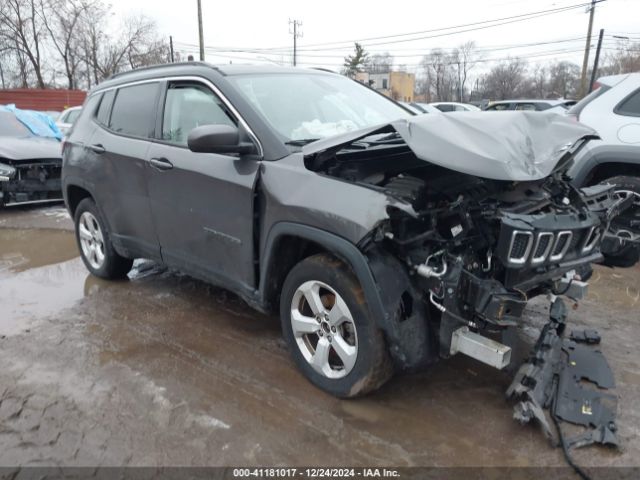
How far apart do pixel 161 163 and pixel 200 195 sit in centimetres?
54

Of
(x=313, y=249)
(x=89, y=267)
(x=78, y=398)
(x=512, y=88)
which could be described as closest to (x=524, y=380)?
(x=313, y=249)

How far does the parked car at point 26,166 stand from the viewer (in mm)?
8688

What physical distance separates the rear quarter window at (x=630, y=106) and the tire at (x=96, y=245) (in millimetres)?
5338

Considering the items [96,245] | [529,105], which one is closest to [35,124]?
[96,245]

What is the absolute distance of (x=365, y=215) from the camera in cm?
263

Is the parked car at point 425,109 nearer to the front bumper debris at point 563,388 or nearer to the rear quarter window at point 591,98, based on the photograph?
the rear quarter window at point 591,98

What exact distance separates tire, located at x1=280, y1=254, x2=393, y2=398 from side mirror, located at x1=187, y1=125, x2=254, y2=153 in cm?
84

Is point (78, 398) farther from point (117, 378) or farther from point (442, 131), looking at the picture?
point (442, 131)

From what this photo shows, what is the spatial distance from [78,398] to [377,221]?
7.09 feet

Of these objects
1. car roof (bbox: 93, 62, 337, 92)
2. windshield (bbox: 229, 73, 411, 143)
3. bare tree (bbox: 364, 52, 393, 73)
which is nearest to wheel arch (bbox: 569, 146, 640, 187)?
windshield (bbox: 229, 73, 411, 143)

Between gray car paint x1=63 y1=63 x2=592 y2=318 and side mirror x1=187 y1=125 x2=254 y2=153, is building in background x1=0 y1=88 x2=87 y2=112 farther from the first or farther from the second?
side mirror x1=187 y1=125 x2=254 y2=153

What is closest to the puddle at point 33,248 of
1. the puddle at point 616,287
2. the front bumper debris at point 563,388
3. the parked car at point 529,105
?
the front bumper debris at point 563,388

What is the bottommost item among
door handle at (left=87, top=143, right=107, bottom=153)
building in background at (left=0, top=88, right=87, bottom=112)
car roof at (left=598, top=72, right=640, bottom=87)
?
door handle at (left=87, top=143, right=107, bottom=153)

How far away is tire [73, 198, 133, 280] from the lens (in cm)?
497
